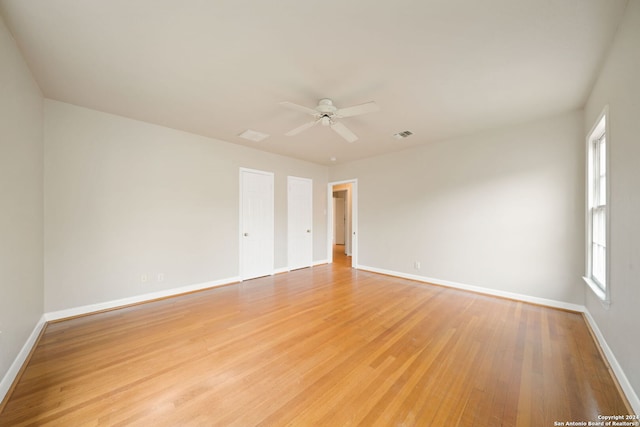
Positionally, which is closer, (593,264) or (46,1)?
(46,1)

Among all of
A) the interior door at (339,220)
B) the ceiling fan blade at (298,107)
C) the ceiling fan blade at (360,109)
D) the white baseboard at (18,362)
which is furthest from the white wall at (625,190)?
the interior door at (339,220)

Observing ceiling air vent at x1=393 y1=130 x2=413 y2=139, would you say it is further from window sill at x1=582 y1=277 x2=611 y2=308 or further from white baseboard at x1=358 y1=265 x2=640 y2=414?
window sill at x1=582 y1=277 x2=611 y2=308

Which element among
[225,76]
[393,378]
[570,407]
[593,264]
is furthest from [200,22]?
[593,264]

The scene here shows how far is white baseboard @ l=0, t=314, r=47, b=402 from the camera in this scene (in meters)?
1.65

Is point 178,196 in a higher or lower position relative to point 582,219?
higher

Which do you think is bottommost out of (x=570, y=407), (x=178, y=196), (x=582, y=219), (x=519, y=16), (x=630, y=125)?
(x=570, y=407)

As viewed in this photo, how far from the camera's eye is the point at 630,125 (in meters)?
1.63

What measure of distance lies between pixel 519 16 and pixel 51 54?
3.75 meters

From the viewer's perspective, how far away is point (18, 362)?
75.3 inches

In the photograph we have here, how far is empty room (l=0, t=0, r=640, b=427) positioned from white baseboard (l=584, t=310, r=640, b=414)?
0.03 metres

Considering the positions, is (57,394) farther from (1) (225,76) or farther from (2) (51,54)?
(1) (225,76)

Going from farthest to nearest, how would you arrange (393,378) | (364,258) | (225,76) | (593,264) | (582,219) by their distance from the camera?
(364,258)
(582,219)
(593,264)
(225,76)
(393,378)

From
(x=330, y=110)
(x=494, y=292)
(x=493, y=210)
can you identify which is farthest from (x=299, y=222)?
(x=494, y=292)

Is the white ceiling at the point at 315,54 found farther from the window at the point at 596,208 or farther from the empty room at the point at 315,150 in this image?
the window at the point at 596,208
